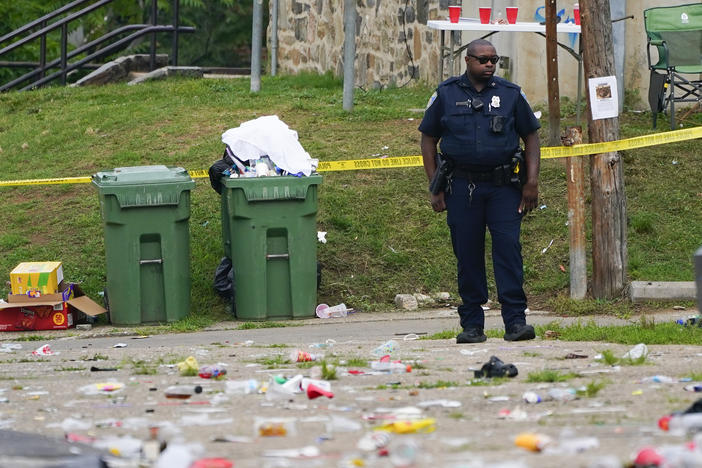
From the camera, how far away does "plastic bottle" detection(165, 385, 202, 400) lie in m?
6.25

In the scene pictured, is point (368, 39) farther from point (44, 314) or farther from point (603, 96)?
point (44, 314)

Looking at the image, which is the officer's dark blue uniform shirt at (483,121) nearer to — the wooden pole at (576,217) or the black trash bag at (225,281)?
the wooden pole at (576,217)

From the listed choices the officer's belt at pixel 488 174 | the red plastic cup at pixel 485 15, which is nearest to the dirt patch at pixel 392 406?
the officer's belt at pixel 488 174

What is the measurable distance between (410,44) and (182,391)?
11630mm

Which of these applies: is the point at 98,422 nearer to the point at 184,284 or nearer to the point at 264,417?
the point at 264,417

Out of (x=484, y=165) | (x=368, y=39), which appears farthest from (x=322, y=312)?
(x=368, y=39)

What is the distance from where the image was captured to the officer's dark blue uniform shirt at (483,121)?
24.8 feet

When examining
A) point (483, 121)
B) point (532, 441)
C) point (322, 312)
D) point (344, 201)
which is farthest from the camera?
point (344, 201)

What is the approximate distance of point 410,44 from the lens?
17.3m

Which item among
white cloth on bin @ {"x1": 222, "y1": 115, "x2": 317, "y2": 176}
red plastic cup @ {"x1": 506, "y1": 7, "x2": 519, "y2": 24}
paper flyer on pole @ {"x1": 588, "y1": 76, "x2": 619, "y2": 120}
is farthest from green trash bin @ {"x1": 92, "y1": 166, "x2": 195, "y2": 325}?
red plastic cup @ {"x1": 506, "y1": 7, "x2": 519, "y2": 24}

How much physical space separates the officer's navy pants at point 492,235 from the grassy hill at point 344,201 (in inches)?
93.2

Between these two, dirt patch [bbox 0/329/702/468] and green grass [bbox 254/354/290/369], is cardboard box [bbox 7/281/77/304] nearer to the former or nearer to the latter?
dirt patch [bbox 0/329/702/468]

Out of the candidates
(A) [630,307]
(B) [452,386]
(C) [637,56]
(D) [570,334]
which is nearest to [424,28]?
(C) [637,56]

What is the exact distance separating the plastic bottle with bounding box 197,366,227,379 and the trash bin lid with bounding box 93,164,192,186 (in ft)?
10.2
